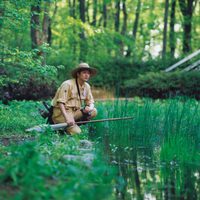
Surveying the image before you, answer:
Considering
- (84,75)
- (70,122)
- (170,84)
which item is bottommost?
(170,84)

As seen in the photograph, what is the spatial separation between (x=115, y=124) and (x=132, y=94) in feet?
36.2

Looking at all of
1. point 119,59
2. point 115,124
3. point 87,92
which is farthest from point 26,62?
point 119,59

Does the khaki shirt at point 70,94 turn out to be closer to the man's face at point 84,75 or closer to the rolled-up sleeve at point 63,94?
the rolled-up sleeve at point 63,94

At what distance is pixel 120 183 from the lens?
6.33m

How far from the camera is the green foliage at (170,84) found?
67.5ft

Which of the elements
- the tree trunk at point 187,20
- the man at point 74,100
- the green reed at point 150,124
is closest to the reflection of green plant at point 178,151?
the green reed at point 150,124

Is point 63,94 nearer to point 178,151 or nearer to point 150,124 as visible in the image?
point 150,124

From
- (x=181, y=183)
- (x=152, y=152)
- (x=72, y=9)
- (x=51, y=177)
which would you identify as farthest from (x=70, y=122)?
(x=72, y=9)

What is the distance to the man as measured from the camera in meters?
9.61

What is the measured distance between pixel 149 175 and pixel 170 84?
13765mm

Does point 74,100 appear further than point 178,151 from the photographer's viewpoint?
Yes

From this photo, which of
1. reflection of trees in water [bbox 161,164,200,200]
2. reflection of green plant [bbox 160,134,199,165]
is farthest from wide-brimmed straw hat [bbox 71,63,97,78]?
reflection of trees in water [bbox 161,164,200,200]

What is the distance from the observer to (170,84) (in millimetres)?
20484

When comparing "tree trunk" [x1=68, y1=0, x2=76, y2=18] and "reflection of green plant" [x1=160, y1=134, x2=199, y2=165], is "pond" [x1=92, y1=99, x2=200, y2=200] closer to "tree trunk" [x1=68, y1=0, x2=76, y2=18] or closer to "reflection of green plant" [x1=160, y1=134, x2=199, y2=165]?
"reflection of green plant" [x1=160, y1=134, x2=199, y2=165]
